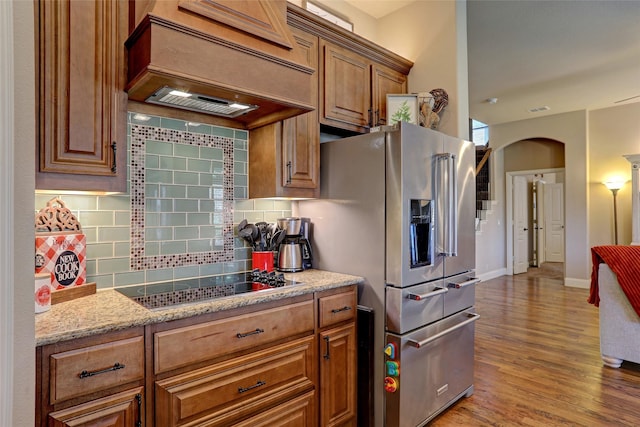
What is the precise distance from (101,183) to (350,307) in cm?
144

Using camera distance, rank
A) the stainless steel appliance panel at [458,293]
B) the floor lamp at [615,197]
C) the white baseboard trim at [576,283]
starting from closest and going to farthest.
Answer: the stainless steel appliance panel at [458,293] < the floor lamp at [615,197] < the white baseboard trim at [576,283]

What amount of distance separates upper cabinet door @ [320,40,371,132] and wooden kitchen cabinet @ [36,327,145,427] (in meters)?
1.75

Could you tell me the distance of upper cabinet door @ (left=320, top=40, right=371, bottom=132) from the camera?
2439mm

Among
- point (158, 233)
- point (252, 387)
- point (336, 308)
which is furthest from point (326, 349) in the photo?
point (158, 233)

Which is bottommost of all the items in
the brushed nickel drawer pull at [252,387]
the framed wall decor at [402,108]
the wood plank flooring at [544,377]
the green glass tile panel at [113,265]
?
the wood plank flooring at [544,377]

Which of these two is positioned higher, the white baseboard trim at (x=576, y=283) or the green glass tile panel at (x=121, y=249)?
the green glass tile panel at (x=121, y=249)

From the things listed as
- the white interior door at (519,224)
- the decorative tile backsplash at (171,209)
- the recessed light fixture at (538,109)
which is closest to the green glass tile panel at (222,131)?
the decorative tile backsplash at (171,209)

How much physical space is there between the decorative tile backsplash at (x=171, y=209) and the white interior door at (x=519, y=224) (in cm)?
699

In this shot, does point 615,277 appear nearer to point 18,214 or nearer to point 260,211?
point 260,211

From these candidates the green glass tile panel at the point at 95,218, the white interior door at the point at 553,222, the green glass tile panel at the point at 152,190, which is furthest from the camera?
the white interior door at the point at 553,222

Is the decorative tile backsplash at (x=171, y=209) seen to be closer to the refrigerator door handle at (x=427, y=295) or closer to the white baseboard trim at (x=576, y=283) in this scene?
the refrigerator door handle at (x=427, y=295)

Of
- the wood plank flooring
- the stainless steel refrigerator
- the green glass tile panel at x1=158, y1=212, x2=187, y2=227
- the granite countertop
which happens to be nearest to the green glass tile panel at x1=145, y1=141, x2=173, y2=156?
the green glass tile panel at x1=158, y1=212, x2=187, y2=227

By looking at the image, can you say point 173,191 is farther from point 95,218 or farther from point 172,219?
point 95,218

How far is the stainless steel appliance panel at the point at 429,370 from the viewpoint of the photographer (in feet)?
6.72
